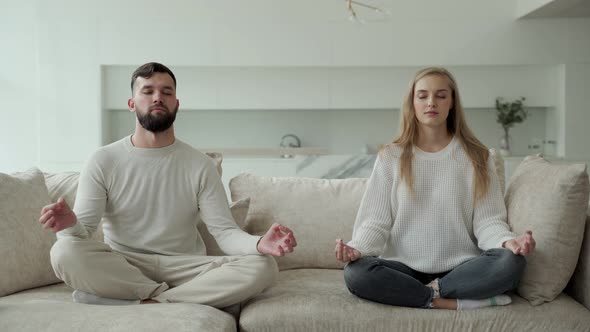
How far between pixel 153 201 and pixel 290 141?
14.4 feet

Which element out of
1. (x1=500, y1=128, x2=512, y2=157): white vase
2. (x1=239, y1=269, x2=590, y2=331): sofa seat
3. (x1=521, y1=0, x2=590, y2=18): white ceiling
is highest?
(x1=521, y1=0, x2=590, y2=18): white ceiling

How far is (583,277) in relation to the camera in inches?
95.8

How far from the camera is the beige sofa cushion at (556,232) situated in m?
2.38

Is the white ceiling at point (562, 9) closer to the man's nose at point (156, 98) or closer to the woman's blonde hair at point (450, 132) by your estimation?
the woman's blonde hair at point (450, 132)

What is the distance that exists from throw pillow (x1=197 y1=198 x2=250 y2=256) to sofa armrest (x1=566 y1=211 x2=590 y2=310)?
129 cm

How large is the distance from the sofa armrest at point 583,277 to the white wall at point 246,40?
425cm

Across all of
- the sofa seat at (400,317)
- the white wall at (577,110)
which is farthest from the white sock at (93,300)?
the white wall at (577,110)

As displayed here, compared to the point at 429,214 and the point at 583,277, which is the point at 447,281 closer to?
the point at 429,214

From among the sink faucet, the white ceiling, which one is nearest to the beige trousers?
the white ceiling

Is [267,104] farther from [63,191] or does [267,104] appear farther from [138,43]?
[63,191]

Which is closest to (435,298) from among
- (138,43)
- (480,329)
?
(480,329)

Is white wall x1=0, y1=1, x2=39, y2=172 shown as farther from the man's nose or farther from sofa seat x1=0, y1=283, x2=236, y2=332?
sofa seat x1=0, y1=283, x2=236, y2=332

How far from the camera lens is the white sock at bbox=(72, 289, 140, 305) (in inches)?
97.1

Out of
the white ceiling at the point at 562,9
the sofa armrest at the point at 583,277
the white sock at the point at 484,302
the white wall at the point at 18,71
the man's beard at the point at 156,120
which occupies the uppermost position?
the white ceiling at the point at 562,9
